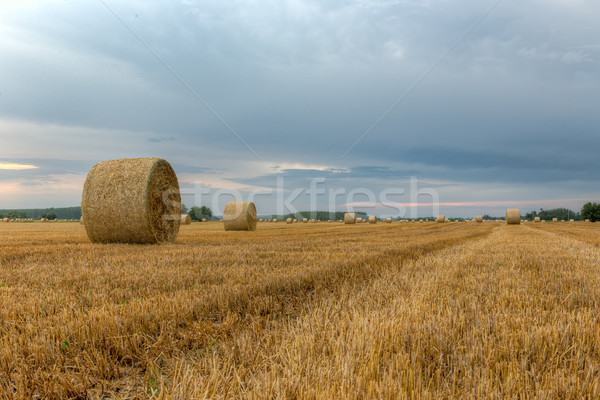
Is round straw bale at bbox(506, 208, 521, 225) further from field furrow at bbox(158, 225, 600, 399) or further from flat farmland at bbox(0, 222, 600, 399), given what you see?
field furrow at bbox(158, 225, 600, 399)

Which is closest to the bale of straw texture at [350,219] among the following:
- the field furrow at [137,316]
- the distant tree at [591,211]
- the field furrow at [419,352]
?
the field furrow at [137,316]

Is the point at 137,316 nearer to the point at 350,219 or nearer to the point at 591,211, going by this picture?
the point at 350,219

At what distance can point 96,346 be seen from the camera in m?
2.92

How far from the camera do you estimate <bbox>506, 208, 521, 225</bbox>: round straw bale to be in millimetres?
41406

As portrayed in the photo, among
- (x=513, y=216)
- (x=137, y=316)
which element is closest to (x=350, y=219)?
(x=513, y=216)

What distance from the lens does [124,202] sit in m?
11.6

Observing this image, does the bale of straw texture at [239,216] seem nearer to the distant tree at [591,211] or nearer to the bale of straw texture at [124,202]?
the bale of straw texture at [124,202]

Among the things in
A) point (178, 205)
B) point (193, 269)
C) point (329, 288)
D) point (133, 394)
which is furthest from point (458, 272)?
point (178, 205)

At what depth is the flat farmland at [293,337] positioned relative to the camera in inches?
84.4

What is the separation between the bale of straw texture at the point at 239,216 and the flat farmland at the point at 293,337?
1906cm

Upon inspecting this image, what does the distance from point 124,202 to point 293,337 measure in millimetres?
10318

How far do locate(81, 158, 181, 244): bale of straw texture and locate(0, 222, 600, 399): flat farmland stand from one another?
6.15m

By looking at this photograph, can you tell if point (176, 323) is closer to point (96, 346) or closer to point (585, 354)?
point (96, 346)

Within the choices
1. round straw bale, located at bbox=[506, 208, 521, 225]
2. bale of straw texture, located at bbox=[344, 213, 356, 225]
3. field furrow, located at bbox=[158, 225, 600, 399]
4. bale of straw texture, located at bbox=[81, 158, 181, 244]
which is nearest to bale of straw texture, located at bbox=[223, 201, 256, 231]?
bale of straw texture, located at bbox=[81, 158, 181, 244]
